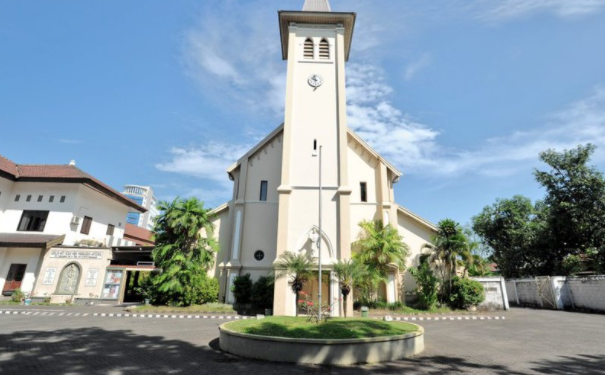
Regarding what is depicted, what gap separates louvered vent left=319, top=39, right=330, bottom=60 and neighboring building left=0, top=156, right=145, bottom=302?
21999 millimetres

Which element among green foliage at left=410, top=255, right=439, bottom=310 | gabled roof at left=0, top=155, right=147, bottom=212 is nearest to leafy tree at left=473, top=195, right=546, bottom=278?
green foliage at left=410, top=255, right=439, bottom=310

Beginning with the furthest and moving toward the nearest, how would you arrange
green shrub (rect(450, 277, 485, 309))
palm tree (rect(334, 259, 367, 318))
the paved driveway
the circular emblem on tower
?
the circular emblem on tower → green shrub (rect(450, 277, 485, 309)) → palm tree (rect(334, 259, 367, 318)) → the paved driveway

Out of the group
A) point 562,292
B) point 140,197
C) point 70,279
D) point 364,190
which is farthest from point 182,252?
point 140,197

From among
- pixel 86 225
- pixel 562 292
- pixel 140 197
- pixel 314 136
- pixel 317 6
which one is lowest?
pixel 562 292

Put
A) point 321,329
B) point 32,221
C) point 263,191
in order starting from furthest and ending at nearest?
point 32,221
point 263,191
point 321,329

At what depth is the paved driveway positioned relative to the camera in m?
7.07

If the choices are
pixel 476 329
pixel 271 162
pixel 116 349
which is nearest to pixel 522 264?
pixel 476 329

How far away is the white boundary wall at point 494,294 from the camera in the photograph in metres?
20.7

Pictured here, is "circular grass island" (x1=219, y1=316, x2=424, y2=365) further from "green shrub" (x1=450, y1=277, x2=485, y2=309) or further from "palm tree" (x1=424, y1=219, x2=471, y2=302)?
"green shrub" (x1=450, y1=277, x2=485, y2=309)

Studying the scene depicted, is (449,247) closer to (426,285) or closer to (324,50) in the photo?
(426,285)

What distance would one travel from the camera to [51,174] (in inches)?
1032

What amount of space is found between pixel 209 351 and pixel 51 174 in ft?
87.5

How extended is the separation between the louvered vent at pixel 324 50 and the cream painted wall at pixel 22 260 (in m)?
27.0

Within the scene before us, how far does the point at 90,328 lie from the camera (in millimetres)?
12273
